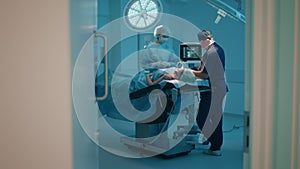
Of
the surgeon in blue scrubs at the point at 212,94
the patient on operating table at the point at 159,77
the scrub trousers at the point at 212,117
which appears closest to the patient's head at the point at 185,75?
the patient on operating table at the point at 159,77

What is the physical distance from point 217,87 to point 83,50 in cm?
245

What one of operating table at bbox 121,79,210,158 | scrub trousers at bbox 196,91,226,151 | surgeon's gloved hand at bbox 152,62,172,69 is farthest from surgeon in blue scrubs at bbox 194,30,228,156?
surgeon's gloved hand at bbox 152,62,172,69

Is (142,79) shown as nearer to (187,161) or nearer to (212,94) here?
(212,94)

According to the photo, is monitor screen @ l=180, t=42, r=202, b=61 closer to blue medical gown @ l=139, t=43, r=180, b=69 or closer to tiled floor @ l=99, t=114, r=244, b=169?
blue medical gown @ l=139, t=43, r=180, b=69

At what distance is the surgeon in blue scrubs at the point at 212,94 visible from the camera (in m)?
3.63

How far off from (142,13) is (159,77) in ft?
7.94

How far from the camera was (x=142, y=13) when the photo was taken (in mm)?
5848


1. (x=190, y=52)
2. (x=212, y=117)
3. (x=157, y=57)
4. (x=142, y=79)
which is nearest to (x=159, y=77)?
(x=142, y=79)

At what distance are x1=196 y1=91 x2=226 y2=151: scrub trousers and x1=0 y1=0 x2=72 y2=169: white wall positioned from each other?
2739 mm

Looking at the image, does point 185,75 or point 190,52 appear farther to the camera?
point 190,52

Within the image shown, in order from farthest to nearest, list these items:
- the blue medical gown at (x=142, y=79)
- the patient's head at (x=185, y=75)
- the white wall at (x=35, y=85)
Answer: the blue medical gown at (x=142, y=79) → the patient's head at (x=185, y=75) → the white wall at (x=35, y=85)

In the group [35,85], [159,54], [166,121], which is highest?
[159,54]

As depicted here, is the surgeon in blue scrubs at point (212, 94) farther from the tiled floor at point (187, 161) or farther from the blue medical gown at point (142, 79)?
the blue medical gown at point (142, 79)

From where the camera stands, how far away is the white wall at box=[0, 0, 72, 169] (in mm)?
1176
